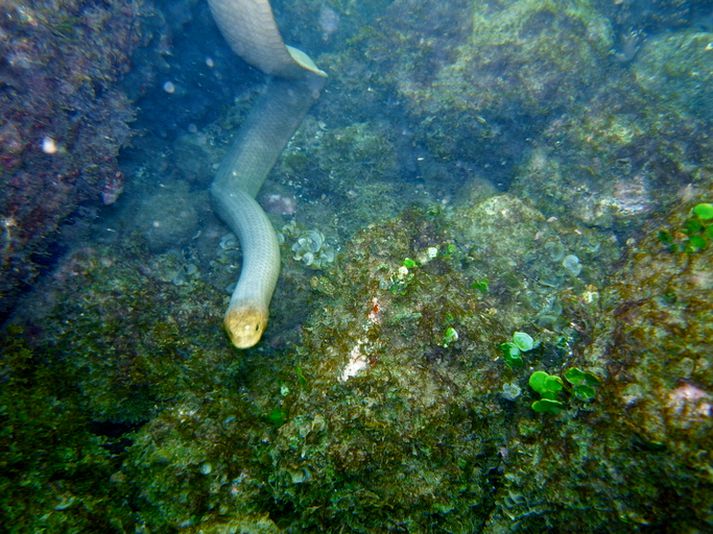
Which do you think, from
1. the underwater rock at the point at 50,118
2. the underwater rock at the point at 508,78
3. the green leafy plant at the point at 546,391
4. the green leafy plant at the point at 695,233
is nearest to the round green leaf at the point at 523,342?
the green leafy plant at the point at 546,391

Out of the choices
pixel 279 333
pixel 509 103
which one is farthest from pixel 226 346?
pixel 509 103

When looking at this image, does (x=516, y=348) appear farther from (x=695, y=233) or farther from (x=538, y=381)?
(x=695, y=233)

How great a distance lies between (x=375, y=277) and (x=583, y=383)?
1.92 m

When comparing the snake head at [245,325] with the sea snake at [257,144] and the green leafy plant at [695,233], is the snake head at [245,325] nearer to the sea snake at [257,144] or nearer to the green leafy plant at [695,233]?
the sea snake at [257,144]

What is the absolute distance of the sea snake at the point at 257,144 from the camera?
4500mm

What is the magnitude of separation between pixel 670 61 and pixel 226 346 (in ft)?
34.5

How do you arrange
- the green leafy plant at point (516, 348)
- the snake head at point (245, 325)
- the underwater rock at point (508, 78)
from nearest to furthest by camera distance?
the green leafy plant at point (516, 348), the snake head at point (245, 325), the underwater rock at point (508, 78)

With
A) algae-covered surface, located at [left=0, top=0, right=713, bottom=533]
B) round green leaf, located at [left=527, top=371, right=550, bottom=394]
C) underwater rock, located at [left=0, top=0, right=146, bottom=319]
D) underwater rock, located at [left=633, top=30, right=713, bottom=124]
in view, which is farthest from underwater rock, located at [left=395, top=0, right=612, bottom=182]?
underwater rock, located at [left=0, top=0, right=146, bottom=319]

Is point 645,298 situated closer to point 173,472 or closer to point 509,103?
point 173,472

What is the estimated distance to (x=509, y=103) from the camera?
6.79 m

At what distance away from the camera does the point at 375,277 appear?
11.0 ft

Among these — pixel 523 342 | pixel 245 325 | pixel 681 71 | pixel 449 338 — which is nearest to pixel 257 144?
pixel 245 325

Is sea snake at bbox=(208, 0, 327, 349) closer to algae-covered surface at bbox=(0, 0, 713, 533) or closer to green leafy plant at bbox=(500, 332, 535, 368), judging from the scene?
algae-covered surface at bbox=(0, 0, 713, 533)

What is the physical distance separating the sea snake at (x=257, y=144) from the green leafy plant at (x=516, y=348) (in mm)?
2713
